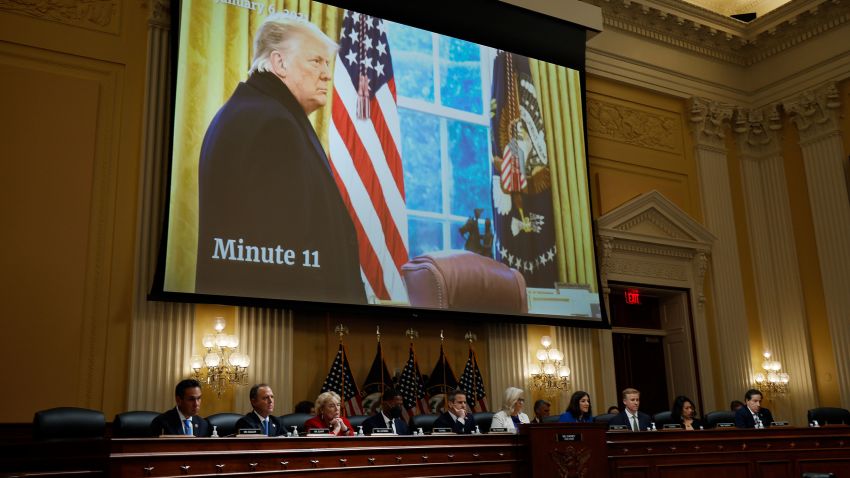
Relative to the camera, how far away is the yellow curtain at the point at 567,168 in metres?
11.0

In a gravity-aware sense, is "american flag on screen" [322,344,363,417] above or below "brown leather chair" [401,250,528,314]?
below

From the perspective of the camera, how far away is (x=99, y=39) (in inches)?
344

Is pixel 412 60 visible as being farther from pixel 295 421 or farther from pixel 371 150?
pixel 295 421

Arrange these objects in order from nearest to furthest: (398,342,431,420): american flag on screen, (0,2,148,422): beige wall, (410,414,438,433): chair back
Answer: (0,2,148,422): beige wall
(410,414,438,433): chair back
(398,342,431,420): american flag on screen

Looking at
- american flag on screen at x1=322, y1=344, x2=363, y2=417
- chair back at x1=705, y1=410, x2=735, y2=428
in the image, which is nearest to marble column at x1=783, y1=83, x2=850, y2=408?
chair back at x1=705, y1=410, x2=735, y2=428

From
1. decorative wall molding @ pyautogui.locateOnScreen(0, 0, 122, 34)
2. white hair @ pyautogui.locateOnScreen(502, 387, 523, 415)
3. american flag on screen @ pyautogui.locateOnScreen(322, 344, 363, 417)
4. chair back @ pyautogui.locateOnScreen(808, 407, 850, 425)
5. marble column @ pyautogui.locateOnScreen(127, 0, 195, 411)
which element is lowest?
chair back @ pyautogui.locateOnScreen(808, 407, 850, 425)

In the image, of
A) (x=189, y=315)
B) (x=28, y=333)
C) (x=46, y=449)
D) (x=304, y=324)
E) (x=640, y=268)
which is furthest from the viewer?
(x=640, y=268)

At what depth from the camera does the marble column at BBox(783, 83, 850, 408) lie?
12227 millimetres

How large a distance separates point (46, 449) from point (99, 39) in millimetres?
5241

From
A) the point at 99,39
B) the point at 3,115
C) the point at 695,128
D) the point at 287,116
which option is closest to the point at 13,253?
the point at 3,115

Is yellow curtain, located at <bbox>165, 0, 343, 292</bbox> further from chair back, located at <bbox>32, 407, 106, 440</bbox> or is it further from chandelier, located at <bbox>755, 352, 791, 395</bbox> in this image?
chandelier, located at <bbox>755, 352, 791, 395</bbox>

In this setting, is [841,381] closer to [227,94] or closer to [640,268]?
[640,268]

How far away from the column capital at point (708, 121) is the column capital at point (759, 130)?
0.29m

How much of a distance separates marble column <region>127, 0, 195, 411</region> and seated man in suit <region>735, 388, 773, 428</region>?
227 inches
